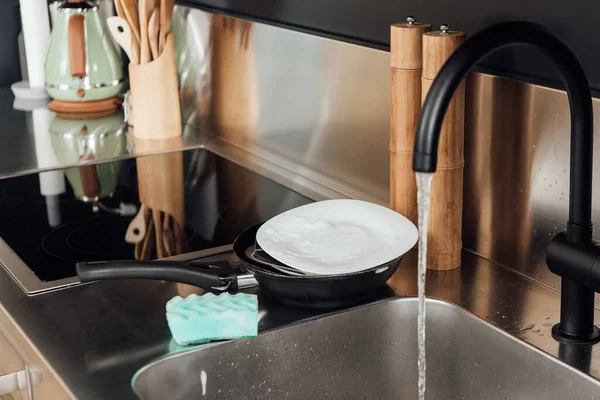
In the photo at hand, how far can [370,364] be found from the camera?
3.55 feet

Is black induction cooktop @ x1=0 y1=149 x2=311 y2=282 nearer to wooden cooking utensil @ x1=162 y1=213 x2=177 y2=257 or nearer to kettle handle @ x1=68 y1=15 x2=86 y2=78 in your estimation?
wooden cooking utensil @ x1=162 y1=213 x2=177 y2=257

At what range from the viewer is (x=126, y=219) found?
4.63 feet

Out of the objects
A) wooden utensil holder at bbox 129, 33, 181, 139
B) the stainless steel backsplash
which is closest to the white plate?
the stainless steel backsplash

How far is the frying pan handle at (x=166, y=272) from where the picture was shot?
3.41 feet

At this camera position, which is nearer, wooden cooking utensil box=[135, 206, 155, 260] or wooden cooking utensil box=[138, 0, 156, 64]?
wooden cooking utensil box=[135, 206, 155, 260]

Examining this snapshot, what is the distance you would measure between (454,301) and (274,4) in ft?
2.43

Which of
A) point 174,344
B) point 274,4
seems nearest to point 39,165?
point 274,4

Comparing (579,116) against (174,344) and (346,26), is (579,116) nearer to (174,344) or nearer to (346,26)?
(174,344)

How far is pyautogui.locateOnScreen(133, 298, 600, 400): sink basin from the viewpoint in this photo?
3.15ft

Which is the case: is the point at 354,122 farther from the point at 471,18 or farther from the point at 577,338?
the point at 577,338

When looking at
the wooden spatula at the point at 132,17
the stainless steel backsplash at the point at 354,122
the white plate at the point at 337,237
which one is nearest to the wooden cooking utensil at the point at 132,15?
the wooden spatula at the point at 132,17

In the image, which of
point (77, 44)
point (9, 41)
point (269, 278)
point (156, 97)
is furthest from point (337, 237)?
point (9, 41)

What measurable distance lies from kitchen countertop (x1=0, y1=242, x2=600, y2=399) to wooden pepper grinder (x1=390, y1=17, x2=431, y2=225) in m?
0.10

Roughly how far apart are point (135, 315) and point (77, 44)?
100 centimetres
